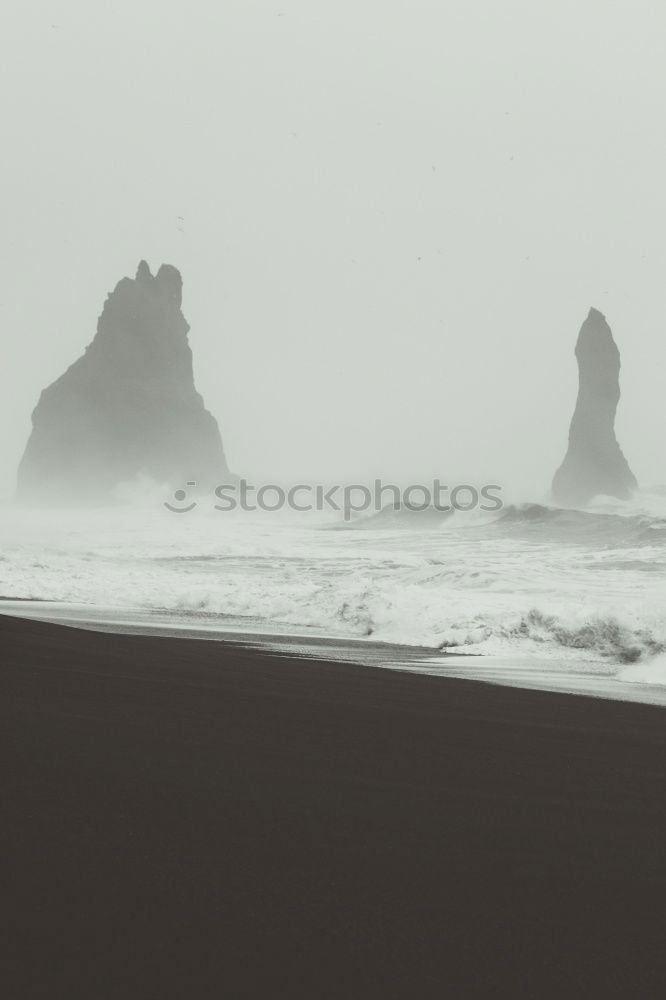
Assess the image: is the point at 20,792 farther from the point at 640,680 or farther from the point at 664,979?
the point at 640,680

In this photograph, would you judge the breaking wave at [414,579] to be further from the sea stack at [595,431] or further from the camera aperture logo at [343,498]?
the sea stack at [595,431]

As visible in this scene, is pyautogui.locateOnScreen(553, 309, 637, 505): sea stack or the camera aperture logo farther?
pyautogui.locateOnScreen(553, 309, 637, 505): sea stack

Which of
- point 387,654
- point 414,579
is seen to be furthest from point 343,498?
point 387,654

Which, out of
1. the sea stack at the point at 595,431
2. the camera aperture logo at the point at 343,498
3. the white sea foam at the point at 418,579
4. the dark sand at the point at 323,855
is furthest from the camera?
the sea stack at the point at 595,431

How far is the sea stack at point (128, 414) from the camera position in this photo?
85.5 m

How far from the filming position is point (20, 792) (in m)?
3.21

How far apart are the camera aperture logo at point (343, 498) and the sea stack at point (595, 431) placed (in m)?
9.02

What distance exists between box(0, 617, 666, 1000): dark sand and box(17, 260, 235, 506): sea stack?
258ft

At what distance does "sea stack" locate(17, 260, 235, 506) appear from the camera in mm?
85500

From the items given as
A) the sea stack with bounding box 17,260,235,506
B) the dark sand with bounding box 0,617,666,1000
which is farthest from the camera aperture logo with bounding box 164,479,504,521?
the dark sand with bounding box 0,617,666,1000

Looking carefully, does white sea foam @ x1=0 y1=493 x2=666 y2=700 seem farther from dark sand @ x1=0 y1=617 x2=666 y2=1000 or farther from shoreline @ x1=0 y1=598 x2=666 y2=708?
dark sand @ x1=0 y1=617 x2=666 y2=1000

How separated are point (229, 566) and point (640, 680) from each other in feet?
70.3

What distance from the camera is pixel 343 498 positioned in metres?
73.2

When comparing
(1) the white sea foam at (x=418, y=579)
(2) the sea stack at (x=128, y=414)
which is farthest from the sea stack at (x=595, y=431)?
(2) the sea stack at (x=128, y=414)
